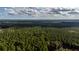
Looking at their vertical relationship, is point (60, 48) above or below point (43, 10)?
below

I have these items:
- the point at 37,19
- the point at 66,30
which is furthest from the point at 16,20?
the point at 66,30

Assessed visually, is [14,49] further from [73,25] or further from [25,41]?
[73,25]

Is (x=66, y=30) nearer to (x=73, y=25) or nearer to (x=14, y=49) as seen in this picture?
(x=73, y=25)

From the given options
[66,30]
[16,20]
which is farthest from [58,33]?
[16,20]
